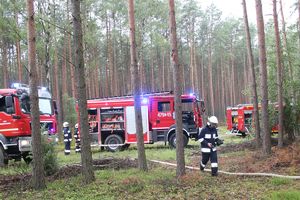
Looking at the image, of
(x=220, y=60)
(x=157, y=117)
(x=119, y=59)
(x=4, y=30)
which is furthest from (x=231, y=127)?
(x=220, y=60)

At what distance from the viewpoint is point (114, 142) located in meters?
17.9

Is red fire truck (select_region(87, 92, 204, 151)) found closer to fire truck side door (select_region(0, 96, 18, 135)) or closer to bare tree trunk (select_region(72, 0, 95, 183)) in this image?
fire truck side door (select_region(0, 96, 18, 135))

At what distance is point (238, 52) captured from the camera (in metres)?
53.1

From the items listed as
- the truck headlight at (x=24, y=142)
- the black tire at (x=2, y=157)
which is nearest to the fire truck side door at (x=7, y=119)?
the truck headlight at (x=24, y=142)

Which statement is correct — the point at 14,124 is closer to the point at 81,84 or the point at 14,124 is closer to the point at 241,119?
the point at 81,84

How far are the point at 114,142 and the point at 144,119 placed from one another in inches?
72.8

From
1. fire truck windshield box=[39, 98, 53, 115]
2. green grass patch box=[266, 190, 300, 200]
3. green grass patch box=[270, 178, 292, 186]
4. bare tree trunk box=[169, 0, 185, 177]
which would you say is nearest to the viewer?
green grass patch box=[266, 190, 300, 200]

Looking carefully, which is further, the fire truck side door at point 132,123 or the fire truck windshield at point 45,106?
the fire truck side door at point 132,123

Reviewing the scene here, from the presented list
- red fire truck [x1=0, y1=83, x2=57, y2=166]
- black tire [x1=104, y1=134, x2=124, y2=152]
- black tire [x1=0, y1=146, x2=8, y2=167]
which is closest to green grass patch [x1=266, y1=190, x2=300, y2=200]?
red fire truck [x1=0, y1=83, x2=57, y2=166]

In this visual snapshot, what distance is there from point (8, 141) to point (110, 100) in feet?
20.9

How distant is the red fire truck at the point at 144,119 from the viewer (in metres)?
17.6

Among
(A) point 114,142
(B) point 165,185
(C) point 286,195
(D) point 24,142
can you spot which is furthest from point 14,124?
(C) point 286,195

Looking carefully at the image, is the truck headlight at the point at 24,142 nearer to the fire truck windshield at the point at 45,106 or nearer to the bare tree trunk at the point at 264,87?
the fire truck windshield at the point at 45,106

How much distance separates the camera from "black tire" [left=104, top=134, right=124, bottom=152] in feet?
58.4
